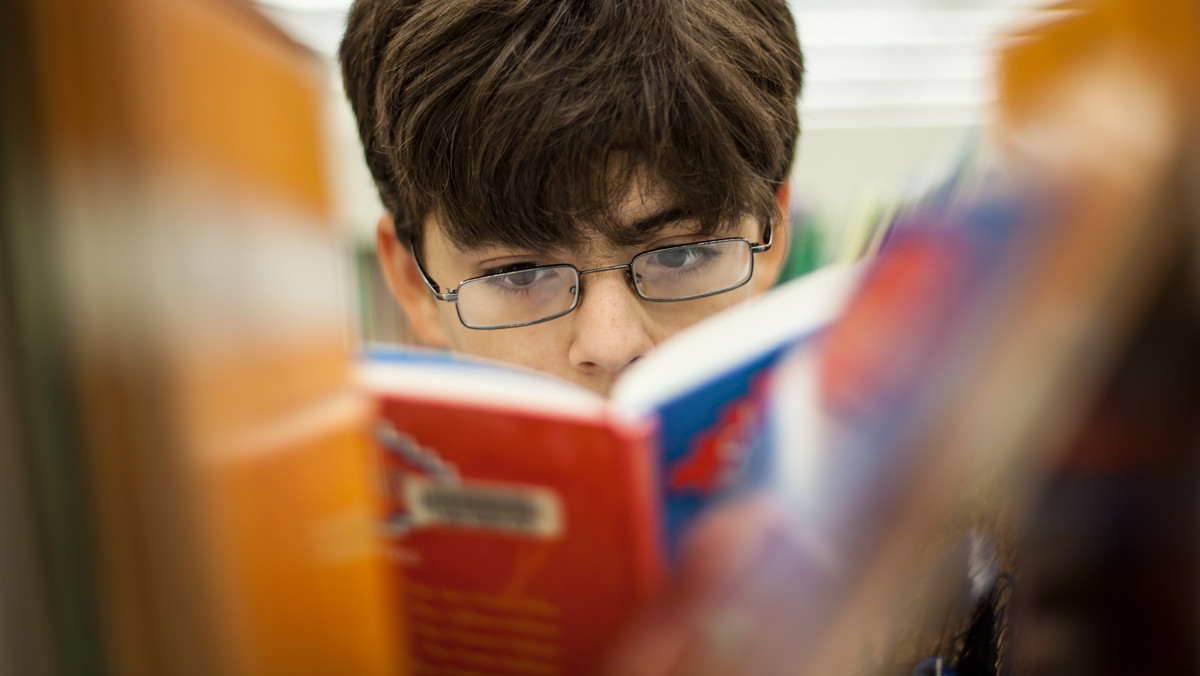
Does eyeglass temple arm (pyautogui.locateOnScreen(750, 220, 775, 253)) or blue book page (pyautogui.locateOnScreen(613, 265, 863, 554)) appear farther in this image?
eyeglass temple arm (pyautogui.locateOnScreen(750, 220, 775, 253))

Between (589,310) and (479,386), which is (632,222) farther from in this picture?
(479,386)

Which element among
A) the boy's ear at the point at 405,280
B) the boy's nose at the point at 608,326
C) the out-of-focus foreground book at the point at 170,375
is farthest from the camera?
the boy's ear at the point at 405,280

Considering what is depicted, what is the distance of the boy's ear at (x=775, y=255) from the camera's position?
1.99ft

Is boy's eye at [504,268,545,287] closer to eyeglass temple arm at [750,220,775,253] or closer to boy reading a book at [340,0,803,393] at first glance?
boy reading a book at [340,0,803,393]

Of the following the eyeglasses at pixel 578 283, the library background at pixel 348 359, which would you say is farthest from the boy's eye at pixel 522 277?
the library background at pixel 348 359

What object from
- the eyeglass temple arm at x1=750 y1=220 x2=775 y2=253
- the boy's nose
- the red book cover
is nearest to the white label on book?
the red book cover

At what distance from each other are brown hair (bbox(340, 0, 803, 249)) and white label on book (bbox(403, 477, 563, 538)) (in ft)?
0.66

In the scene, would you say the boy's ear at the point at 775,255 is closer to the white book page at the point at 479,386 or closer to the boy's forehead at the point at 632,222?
the boy's forehead at the point at 632,222

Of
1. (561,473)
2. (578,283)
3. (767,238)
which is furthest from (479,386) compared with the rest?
(767,238)

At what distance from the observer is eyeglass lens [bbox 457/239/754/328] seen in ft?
1.72

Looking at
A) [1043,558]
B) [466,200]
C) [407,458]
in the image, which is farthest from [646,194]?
[1043,558]

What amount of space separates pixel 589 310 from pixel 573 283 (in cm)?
3

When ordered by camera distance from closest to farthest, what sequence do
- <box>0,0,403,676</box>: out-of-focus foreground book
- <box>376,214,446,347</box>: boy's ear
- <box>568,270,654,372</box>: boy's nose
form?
<box>0,0,403,676</box>: out-of-focus foreground book, <box>568,270,654,372</box>: boy's nose, <box>376,214,446,347</box>: boy's ear

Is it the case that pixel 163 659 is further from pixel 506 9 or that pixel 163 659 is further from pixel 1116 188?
pixel 1116 188
